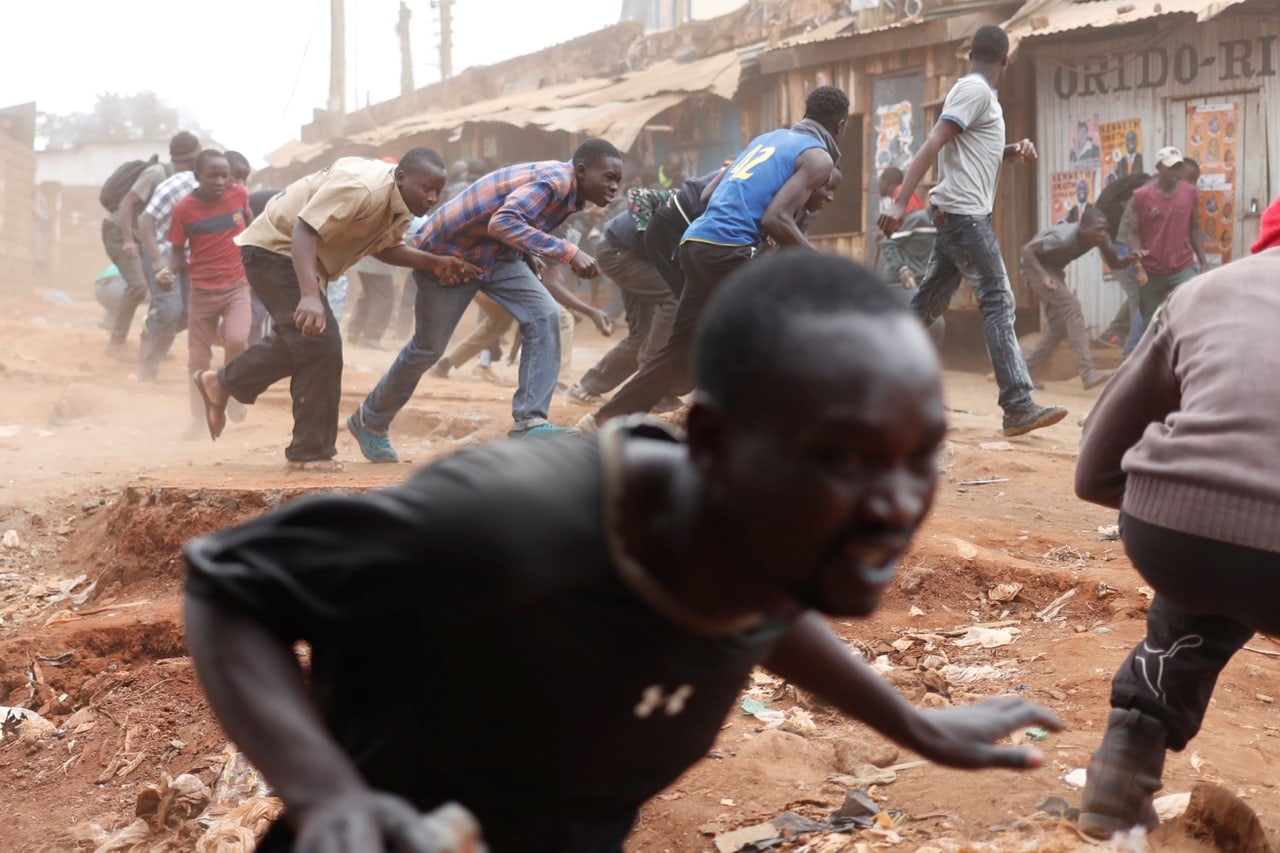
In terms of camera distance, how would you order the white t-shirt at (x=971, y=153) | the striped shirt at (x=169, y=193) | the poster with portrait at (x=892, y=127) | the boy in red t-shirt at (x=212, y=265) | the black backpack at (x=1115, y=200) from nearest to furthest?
1. the white t-shirt at (x=971, y=153)
2. the boy in red t-shirt at (x=212, y=265)
3. the striped shirt at (x=169, y=193)
4. the black backpack at (x=1115, y=200)
5. the poster with portrait at (x=892, y=127)

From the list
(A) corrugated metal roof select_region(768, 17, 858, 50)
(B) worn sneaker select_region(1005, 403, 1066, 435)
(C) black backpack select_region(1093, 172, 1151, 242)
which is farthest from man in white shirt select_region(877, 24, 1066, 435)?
(A) corrugated metal roof select_region(768, 17, 858, 50)

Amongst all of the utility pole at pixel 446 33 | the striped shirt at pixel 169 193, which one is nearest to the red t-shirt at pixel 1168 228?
the striped shirt at pixel 169 193

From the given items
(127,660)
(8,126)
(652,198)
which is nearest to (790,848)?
(127,660)

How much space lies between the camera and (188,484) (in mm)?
5918

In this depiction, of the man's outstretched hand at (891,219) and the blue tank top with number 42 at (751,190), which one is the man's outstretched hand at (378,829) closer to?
the blue tank top with number 42 at (751,190)

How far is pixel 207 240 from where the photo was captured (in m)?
8.79

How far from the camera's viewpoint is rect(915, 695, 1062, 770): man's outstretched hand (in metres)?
1.77

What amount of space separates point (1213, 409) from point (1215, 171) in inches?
396

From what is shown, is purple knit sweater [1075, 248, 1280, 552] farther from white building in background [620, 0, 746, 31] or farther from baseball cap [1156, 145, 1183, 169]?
white building in background [620, 0, 746, 31]

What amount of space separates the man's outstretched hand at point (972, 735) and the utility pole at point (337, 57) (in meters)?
27.1

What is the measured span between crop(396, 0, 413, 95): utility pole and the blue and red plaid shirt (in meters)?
29.3

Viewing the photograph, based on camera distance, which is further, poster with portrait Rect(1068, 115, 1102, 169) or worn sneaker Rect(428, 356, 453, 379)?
poster with portrait Rect(1068, 115, 1102, 169)

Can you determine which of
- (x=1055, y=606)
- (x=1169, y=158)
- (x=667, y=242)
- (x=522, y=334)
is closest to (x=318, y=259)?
(x=522, y=334)

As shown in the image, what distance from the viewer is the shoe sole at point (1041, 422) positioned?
693 centimetres
